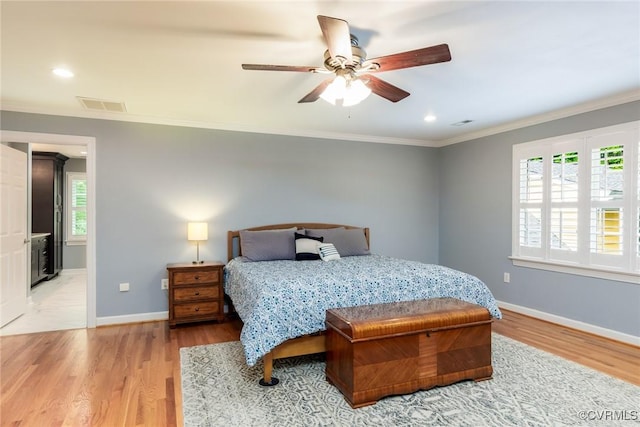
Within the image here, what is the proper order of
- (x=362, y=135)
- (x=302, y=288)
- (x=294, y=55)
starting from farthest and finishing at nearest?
(x=362, y=135) → (x=302, y=288) → (x=294, y=55)

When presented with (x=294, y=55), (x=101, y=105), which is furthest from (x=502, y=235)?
(x=101, y=105)

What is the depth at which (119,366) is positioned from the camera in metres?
3.06

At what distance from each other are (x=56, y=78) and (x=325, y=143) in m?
3.20

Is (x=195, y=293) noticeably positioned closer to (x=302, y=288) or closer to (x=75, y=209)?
(x=302, y=288)

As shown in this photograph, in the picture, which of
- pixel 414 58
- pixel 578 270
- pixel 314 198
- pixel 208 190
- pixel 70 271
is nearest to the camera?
pixel 414 58

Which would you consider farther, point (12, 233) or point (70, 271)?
point (70, 271)

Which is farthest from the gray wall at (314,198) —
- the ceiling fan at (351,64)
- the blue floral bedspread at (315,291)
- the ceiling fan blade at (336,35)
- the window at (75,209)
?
the window at (75,209)

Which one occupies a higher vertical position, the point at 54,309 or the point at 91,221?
the point at 91,221

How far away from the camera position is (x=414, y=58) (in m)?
2.12

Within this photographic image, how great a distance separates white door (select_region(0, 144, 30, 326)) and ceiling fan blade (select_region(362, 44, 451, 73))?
4.20 metres

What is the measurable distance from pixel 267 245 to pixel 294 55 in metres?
2.33

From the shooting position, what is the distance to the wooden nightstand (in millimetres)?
4086

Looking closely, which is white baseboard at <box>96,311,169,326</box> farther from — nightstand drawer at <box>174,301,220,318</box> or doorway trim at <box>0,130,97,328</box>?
nightstand drawer at <box>174,301,220,318</box>

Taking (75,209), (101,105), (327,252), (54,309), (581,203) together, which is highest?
(101,105)
